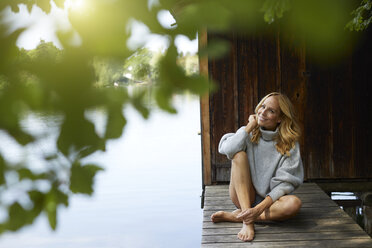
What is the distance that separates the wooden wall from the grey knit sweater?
1954 millimetres

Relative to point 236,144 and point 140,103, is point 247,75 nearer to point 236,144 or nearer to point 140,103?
point 236,144

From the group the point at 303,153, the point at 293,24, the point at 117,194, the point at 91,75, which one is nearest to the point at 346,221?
the point at 303,153

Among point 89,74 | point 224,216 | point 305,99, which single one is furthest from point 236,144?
point 89,74

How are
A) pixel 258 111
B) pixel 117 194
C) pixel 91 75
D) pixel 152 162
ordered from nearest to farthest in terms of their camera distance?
pixel 91 75
pixel 258 111
pixel 117 194
pixel 152 162

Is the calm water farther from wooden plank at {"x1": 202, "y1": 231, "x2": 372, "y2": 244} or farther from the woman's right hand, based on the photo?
wooden plank at {"x1": 202, "y1": 231, "x2": 372, "y2": 244}

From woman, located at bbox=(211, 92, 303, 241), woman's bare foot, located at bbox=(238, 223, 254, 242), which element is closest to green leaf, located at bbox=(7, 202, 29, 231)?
woman's bare foot, located at bbox=(238, 223, 254, 242)

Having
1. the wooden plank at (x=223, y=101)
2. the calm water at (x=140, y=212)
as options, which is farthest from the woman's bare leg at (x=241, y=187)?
the wooden plank at (x=223, y=101)

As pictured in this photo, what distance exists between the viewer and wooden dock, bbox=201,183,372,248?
10.8 feet

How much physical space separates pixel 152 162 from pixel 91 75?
A: 16.7 metres

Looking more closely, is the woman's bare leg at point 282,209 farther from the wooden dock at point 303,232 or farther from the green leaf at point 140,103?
the green leaf at point 140,103

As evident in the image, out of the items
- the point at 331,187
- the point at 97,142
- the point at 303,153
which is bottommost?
the point at 331,187

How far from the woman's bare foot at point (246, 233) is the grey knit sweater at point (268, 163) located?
0.29 meters

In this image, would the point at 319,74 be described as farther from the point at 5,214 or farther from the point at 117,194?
the point at 117,194

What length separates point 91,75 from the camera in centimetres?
69
